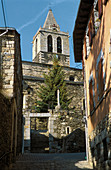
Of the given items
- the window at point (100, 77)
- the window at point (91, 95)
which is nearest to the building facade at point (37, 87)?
the window at point (91, 95)

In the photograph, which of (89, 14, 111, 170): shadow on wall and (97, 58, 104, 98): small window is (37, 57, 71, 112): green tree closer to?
(89, 14, 111, 170): shadow on wall

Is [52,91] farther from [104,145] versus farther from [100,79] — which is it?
[104,145]

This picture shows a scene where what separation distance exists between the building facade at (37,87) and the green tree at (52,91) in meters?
0.72

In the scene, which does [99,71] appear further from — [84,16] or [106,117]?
[84,16]

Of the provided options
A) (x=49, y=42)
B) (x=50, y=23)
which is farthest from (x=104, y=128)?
(x=50, y=23)

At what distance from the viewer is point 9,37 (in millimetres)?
10688

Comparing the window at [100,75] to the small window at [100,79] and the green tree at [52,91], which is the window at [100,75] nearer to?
the small window at [100,79]

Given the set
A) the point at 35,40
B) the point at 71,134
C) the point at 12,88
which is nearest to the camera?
the point at 12,88

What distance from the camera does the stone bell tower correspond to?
43.8m

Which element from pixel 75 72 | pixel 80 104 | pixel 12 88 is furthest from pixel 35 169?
pixel 75 72

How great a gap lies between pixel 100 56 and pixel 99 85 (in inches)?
38.7

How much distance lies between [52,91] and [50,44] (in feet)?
62.3

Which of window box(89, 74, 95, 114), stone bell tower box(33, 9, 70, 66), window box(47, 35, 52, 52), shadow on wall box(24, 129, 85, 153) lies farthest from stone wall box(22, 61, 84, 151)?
window box(47, 35, 52, 52)

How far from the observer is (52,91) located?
2828 cm
